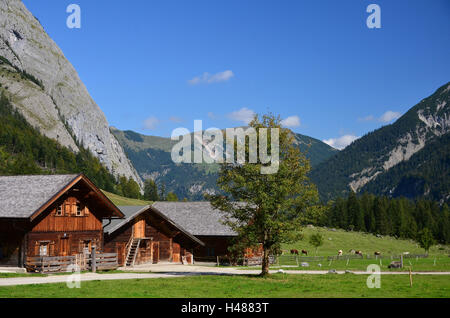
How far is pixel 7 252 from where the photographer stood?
39469 mm

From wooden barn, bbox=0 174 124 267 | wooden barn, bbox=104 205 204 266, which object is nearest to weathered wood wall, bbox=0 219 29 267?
wooden barn, bbox=0 174 124 267

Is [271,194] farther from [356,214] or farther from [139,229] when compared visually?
[356,214]

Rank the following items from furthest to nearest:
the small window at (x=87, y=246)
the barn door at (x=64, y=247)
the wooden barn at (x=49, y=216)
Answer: the small window at (x=87, y=246) < the barn door at (x=64, y=247) < the wooden barn at (x=49, y=216)

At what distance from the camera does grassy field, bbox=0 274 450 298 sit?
2330cm

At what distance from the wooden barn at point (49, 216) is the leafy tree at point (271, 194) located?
13.2 meters

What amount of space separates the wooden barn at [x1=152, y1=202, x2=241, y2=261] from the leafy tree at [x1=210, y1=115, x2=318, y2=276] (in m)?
19.3

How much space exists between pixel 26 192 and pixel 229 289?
22.1 m

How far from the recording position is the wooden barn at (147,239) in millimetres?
50031

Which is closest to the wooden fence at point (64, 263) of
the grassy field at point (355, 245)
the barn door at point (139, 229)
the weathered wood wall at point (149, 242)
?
the weathered wood wall at point (149, 242)

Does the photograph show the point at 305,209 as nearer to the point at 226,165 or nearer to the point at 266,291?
the point at 226,165

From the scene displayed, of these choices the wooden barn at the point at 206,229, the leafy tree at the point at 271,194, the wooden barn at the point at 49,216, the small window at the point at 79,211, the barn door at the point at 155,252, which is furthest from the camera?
the wooden barn at the point at 206,229

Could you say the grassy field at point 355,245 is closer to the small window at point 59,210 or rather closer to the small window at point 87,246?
the small window at point 87,246
